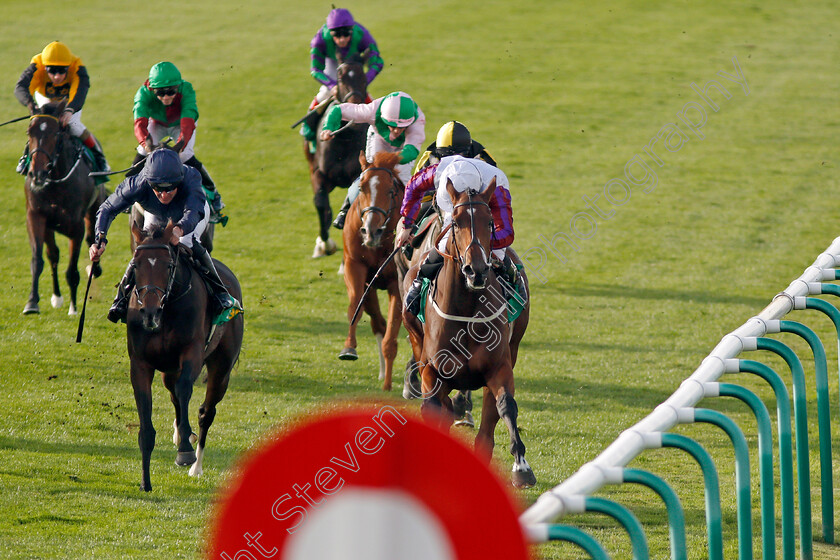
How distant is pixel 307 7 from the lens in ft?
85.1

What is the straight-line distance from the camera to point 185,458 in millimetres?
6586

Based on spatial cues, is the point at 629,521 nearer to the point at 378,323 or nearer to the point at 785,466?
the point at 785,466

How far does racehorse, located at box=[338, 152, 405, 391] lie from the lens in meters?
8.45

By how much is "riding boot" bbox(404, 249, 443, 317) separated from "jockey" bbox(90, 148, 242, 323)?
1199 millimetres

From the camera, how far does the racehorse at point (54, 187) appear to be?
9664mm

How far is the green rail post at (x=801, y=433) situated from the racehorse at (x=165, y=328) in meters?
3.43

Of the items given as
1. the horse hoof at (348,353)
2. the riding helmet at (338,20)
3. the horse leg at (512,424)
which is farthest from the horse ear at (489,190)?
the riding helmet at (338,20)

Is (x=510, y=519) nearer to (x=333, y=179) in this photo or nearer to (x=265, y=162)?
(x=333, y=179)

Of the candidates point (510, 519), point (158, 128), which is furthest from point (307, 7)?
point (510, 519)

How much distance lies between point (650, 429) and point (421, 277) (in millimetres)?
3403

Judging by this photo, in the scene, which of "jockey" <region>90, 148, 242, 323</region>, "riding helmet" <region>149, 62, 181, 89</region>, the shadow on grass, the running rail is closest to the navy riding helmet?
"jockey" <region>90, 148, 242, 323</region>

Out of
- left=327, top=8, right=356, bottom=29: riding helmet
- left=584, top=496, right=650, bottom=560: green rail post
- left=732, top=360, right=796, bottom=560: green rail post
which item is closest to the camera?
left=584, top=496, right=650, bottom=560: green rail post

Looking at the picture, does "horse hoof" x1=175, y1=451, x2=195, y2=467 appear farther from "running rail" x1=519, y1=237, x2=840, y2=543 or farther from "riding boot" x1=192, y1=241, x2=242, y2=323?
"running rail" x1=519, y1=237, x2=840, y2=543

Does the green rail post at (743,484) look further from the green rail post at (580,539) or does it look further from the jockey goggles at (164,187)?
the jockey goggles at (164,187)
